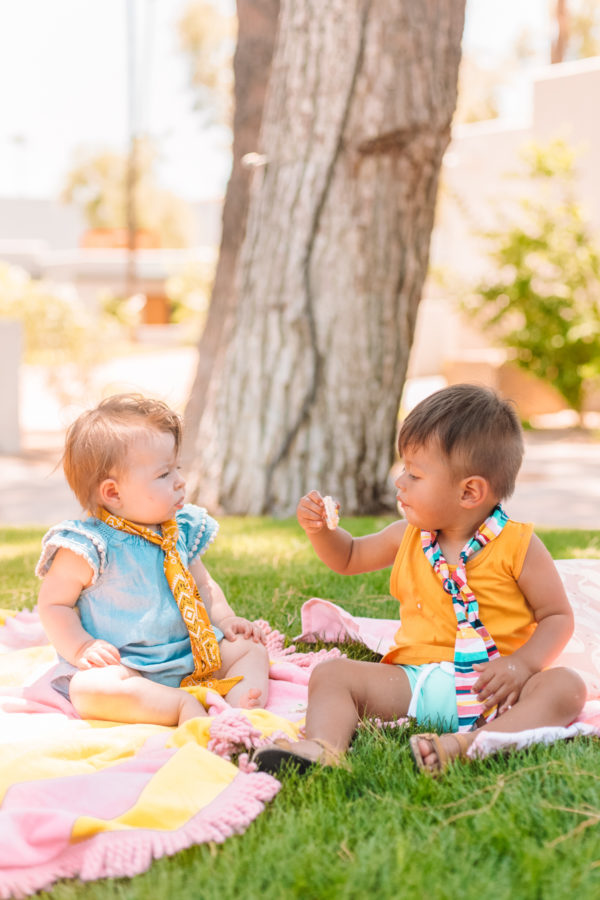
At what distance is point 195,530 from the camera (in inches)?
119

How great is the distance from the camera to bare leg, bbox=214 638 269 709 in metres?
2.60

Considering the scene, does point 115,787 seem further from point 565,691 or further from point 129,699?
point 565,691

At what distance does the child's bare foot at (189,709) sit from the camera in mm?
2467

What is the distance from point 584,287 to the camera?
1462 centimetres

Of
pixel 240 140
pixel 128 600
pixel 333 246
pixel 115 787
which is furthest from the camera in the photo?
pixel 240 140

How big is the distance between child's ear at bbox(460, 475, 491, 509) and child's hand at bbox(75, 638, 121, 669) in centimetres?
99

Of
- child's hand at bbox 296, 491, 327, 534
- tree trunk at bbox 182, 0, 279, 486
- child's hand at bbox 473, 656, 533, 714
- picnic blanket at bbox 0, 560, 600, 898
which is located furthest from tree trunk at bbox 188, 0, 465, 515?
child's hand at bbox 473, 656, 533, 714

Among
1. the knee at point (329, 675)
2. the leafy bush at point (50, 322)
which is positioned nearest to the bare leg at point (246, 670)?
the knee at point (329, 675)

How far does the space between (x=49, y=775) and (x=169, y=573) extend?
2.56ft

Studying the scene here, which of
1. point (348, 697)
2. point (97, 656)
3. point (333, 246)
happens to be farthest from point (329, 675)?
point (333, 246)

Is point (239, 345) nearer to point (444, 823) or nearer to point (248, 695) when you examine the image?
point (248, 695)

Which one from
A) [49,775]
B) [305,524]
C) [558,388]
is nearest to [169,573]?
[305,524]

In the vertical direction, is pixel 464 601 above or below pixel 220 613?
above

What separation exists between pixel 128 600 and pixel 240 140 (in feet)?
20.1
